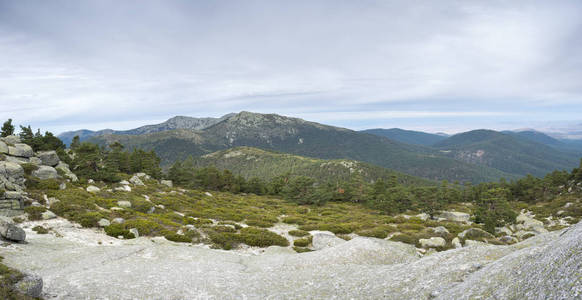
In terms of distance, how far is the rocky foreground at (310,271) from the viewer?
6.70 metres

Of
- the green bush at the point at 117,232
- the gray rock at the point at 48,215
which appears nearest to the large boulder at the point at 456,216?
the green bush at the point at 117,232

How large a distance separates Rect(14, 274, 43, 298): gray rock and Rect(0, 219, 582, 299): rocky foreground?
33.2 inches

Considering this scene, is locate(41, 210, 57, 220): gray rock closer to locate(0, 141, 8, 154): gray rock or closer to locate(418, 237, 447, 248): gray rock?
locate(0, 141, 8, 154): gray rock

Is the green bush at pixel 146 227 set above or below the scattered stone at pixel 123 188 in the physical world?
below

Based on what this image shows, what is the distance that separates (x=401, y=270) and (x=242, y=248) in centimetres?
1681

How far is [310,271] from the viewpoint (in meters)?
14.8

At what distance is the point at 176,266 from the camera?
53.3 ft

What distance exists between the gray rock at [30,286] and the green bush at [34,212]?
18.6 m

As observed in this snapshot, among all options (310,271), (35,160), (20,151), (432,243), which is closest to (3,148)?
(20,151)

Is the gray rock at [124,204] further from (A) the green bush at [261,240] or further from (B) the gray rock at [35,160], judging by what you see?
(B) the gray rock at [35,160]

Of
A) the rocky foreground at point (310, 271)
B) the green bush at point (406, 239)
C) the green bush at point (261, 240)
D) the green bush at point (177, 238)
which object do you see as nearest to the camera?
the rocky foreground at point (310, 271)

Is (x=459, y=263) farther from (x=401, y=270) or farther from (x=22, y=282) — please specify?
(x=22, y=282)

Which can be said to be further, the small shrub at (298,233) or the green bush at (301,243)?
the small shrub at (298,233)

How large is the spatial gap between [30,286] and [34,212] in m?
20.1
